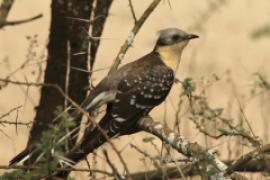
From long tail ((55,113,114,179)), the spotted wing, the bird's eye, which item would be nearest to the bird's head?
the bird's eye

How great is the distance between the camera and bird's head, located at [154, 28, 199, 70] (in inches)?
268

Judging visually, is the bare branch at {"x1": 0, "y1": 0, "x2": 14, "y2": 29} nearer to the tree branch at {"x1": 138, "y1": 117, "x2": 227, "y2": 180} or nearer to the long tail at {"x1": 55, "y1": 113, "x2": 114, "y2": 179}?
the long tail at {"x1": 55, "y1": 113, "x2": 114, "y2": 179}

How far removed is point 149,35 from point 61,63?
8430 mm

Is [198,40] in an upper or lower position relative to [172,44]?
upper

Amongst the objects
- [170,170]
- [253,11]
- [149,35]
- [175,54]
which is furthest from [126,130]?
[253,11]

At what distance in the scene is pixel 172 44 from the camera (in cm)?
686

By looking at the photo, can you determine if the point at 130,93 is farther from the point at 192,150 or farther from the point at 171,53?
the point at 192,150

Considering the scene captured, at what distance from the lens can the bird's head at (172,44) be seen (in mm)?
6805

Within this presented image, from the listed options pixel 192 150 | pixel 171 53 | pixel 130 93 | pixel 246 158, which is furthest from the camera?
pixel 171 53

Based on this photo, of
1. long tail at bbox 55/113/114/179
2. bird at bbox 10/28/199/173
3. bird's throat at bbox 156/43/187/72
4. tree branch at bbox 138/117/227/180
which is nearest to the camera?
tree branch at bbox 138/117/227/180

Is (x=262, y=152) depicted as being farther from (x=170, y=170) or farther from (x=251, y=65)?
(x=251, y=65)

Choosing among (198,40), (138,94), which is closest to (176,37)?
(138,94)

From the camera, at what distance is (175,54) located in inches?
270

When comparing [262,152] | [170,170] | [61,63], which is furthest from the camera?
[61,63]
